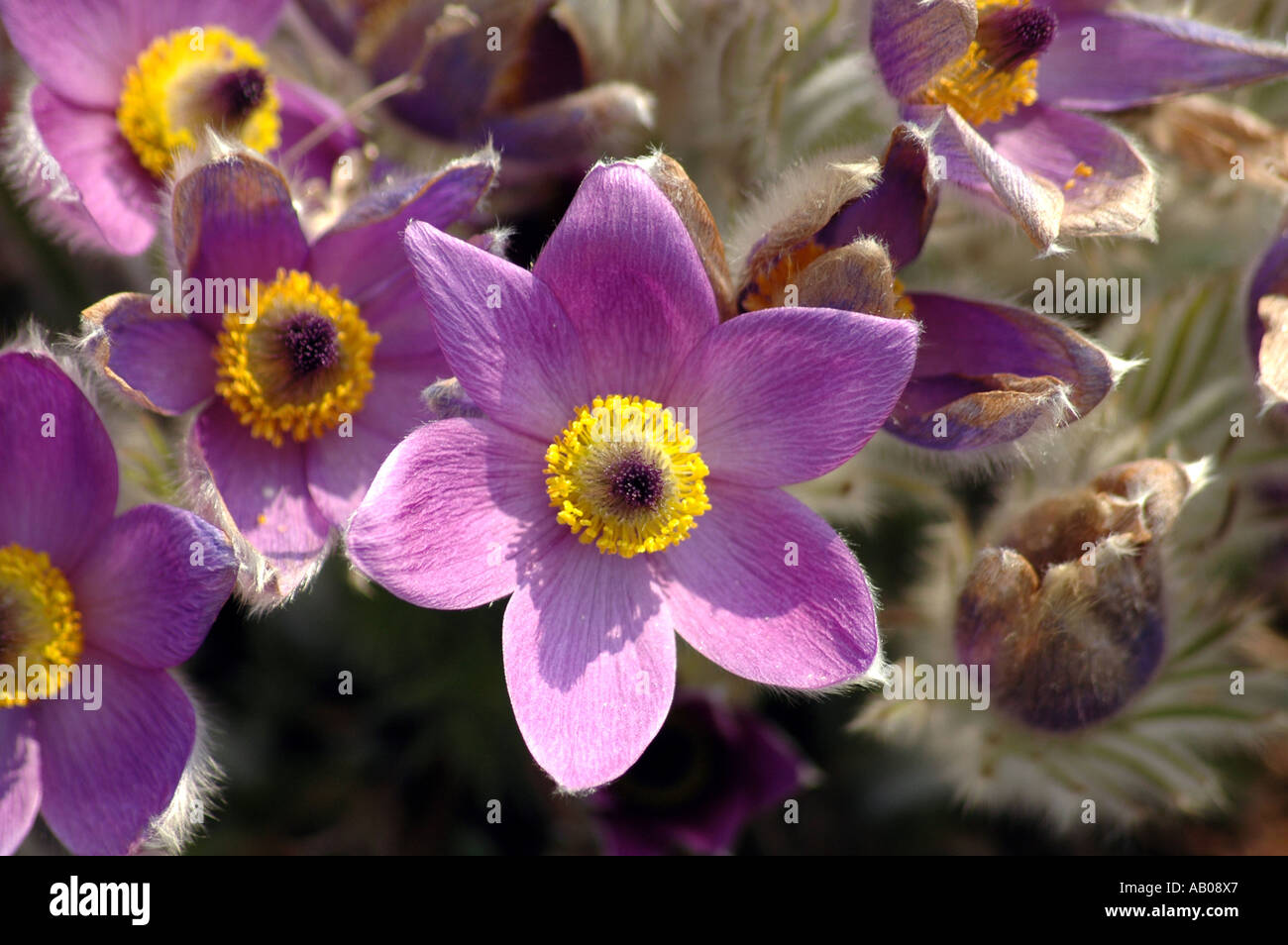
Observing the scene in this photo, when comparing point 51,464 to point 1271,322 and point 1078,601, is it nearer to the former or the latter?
point 1078,601

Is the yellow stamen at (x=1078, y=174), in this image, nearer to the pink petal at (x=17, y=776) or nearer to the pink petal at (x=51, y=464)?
the pink petal at (x=51, y=464)

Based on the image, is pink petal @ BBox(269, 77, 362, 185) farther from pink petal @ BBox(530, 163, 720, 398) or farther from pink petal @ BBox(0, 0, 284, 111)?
pink petal @ BBox(530, 163, 720, 398)

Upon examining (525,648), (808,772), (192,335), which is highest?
(192,335)

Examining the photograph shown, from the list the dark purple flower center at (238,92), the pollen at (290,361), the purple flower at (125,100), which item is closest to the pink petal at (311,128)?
the purple flower at (125,100)

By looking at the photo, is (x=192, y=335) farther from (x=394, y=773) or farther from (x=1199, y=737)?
(x=1199, y=737)

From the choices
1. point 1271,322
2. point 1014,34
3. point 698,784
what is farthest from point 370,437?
point 1271,322
